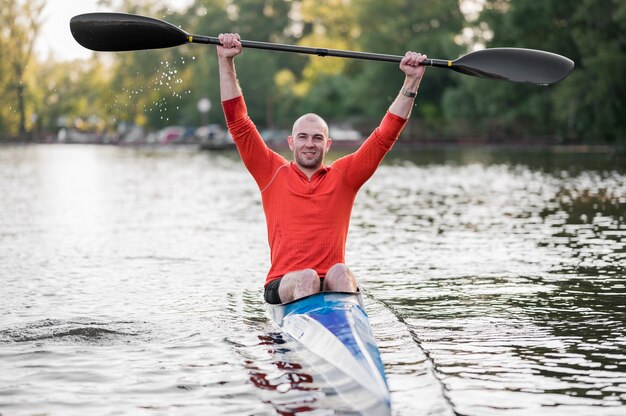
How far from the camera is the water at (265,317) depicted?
750 cm

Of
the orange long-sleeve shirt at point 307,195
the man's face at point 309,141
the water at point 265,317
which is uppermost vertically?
the man's face at point 309,141

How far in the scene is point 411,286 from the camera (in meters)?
12.6

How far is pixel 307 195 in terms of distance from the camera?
8891 millimetres

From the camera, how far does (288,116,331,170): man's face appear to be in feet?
28.7

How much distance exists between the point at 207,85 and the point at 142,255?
78.8 metres

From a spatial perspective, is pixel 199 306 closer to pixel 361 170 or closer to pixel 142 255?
pixel 361 170

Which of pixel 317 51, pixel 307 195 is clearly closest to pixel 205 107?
pixel 317 51

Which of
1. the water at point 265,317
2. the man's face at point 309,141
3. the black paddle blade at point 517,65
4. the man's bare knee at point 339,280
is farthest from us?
the black paddle blade at point 517,65

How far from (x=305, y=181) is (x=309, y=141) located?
0.37 metres

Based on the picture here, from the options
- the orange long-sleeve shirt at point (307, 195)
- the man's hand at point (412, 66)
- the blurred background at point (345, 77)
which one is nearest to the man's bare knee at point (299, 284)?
the orange long-sleeve shirt at point (307, 195)

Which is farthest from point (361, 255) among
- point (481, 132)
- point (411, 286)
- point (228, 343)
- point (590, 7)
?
point (481, 132)

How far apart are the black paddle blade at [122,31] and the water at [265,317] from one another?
281cm

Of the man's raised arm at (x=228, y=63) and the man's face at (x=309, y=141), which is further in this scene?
the man's raised arm at (x=228, y=63)

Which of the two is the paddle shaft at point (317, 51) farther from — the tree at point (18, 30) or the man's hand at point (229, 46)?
the tree at point (18, 30)
